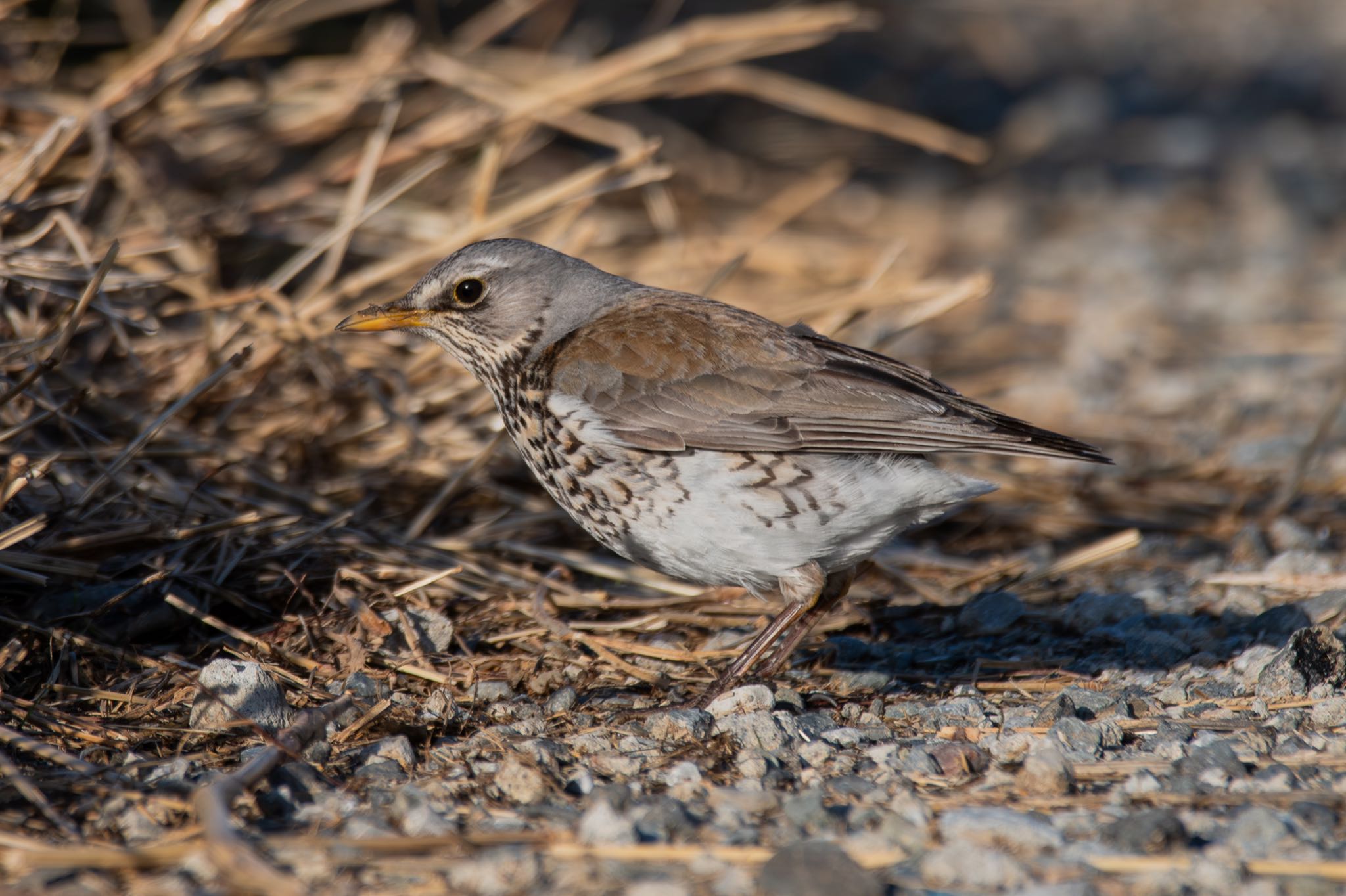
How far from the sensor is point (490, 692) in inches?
165

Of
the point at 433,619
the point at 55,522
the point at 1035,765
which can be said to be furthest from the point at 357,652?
the point at 1035,765

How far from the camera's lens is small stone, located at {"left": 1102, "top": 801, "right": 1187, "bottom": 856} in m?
3.09

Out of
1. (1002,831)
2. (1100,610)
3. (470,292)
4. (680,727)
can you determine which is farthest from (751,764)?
(470,292)

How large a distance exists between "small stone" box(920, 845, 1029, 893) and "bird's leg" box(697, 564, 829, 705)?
4.16 feet

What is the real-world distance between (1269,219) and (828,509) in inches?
278

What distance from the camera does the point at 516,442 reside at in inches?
179

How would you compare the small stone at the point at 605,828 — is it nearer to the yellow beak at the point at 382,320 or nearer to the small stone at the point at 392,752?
the small stone at the point at 392,752

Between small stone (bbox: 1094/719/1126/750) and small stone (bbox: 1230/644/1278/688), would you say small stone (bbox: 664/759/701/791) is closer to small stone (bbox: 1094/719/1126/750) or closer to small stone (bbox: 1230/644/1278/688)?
small stone (bbox: 1094/719/1126/750)

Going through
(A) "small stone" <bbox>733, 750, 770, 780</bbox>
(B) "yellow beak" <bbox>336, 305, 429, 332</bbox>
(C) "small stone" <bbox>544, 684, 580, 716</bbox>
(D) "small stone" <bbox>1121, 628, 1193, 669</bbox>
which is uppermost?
(B) "yellow beak" <bbox>336, 305, 429, 332</bbox>

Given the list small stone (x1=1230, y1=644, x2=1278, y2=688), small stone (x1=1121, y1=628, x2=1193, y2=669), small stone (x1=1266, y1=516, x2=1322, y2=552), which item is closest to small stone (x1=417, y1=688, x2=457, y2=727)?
small stone (x1=1121, y1=628, x2=1193, y2=669)

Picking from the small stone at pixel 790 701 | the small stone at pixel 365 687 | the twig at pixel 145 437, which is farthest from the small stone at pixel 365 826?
the twig at pixel 145 437

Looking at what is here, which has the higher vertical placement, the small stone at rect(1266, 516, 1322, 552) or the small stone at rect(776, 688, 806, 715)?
the small stone at rect(776, 688, 806, 715)

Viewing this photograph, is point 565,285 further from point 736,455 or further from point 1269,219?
point 1269,219

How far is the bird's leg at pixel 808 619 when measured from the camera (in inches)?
176
